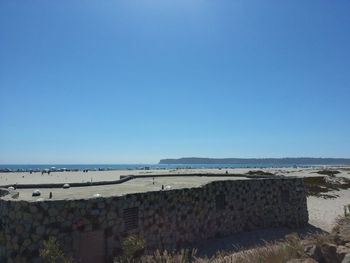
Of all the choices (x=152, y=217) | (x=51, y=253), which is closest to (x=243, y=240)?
(x=152, y=217)

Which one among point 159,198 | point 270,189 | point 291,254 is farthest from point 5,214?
point 270,189

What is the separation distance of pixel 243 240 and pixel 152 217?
5.41 meters

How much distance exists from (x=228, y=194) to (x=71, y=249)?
364 inches

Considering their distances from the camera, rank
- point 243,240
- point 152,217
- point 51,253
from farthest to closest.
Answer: point 243,240 → point 152,217 → point 51,253

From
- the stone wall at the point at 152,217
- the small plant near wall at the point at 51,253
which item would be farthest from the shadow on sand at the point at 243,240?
the small plant near wall at the point at 51,253

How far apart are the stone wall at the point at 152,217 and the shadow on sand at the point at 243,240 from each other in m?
0.39

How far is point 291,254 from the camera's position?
7.65 meters

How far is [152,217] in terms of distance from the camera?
14344 millimetres

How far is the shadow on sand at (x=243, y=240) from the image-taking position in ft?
50.6

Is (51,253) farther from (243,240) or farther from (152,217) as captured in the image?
(243,240)

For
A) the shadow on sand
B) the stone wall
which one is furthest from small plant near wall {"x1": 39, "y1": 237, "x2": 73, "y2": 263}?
the shadow on sand

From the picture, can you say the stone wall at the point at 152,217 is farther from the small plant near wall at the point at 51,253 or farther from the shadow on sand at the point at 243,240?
the small plant near wall at the point at 51,253

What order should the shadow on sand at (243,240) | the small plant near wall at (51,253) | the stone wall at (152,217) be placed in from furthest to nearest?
the shadow on sand at (243,240) → the stone wall at (152,217) → the small plant near wall at (51,253)

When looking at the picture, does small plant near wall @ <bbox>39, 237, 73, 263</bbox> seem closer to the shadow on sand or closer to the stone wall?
the stone wall
